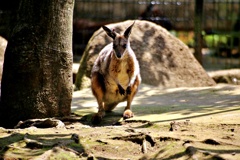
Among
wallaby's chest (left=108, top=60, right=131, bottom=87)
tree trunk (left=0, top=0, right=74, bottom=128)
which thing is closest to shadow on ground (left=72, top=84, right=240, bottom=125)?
wallaby's chest (left=108, top=60, right=131, bottom=87)

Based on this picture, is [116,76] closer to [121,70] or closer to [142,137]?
[121,70]

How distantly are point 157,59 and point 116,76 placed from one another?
334 cm

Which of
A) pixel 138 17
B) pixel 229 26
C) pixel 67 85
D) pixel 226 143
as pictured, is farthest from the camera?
pixel 229 26

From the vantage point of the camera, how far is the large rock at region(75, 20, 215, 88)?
10.8 meters

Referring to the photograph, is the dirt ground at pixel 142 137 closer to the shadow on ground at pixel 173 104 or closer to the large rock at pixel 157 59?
the shadow on ground at pixel 173 104

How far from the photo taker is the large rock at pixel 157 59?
426 inches

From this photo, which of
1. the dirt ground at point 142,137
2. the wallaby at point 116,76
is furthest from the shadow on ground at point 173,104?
the wallaby at point 116,76

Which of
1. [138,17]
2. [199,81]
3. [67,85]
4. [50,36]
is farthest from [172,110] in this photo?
[138,17]

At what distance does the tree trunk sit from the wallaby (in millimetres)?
660

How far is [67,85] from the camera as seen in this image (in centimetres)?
738

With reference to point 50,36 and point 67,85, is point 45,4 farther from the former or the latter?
point 67,85

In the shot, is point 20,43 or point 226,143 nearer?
point 226,143

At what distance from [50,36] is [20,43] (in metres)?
0.39

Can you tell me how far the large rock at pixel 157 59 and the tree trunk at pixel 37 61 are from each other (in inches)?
134
